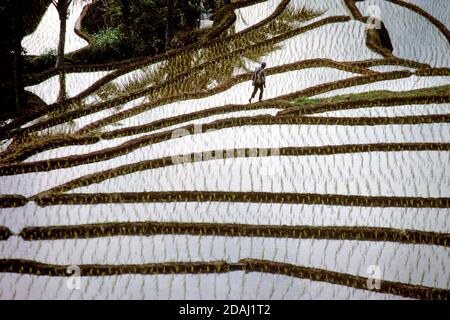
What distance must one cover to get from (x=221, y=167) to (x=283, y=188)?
1.03 metres

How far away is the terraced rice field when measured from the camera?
19.1 feet

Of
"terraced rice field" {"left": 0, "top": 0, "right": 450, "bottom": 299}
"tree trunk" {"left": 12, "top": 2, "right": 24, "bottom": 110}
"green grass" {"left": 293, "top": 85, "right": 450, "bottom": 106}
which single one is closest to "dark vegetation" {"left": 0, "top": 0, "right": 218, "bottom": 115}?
"tree trunk" {"left": 12, "top": 2, "right": 24, "bottom": 110}

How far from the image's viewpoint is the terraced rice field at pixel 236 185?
5.83 metres

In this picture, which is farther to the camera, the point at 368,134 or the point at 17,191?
the point at 368,134

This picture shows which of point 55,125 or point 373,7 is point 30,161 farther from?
point 373,7

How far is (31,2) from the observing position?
50.3 feet

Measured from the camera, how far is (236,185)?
7133 mm

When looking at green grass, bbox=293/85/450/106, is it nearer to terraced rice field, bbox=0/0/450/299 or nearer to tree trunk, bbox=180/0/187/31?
terraced rice field, bbox=0/0/450/299

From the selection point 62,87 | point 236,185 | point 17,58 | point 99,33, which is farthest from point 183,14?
point 236,185

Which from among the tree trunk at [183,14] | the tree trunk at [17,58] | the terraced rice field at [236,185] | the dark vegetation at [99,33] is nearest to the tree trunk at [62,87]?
the dark vegetation at [99,33]

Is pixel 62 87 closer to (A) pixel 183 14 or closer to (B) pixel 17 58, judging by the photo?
(B) pixel 17 58

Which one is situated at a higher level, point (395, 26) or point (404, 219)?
point (395, 26)

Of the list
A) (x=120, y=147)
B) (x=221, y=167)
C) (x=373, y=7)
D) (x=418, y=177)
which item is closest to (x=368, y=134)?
(x=418, y=177)

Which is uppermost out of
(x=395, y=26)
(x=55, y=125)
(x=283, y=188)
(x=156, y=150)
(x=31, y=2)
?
(x=31, y=2)
